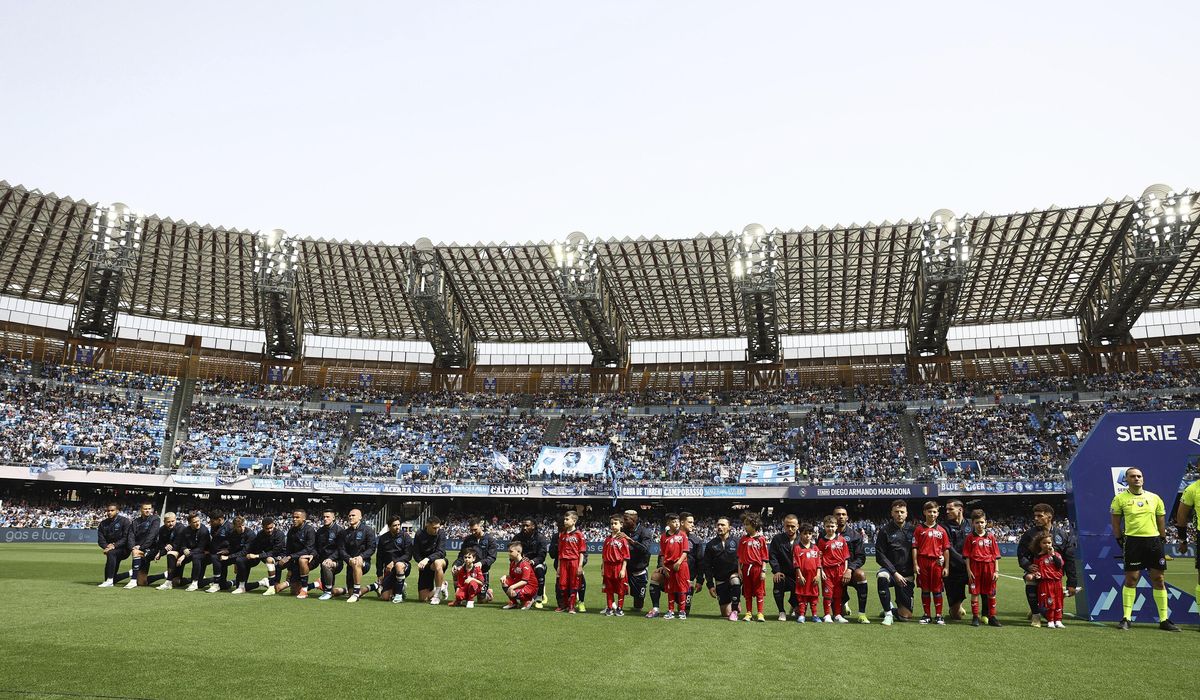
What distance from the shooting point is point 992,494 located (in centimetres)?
3741

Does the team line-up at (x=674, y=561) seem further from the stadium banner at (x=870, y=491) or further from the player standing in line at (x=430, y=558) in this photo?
the stadium banner at (x=870, y=491)

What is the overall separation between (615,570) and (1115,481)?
293 inches

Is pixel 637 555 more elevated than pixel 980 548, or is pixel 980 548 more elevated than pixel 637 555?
pixel 980 548

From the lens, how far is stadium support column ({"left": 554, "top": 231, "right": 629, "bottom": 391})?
133 ft

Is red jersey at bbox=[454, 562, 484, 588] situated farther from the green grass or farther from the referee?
the referee

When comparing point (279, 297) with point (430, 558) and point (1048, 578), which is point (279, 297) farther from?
point (1048, 578)

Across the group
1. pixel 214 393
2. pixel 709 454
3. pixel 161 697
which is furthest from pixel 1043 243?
pixel 214 393

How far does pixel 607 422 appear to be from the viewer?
4947 centimetres

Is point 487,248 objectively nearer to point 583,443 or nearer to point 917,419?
point 583,443

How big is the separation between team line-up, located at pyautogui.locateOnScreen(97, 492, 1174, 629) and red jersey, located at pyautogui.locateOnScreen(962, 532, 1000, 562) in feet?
0.05

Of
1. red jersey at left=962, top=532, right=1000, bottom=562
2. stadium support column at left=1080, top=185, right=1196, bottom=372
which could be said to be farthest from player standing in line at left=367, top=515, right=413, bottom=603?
stadium support column at left=1080, top=185, right=1196, bottom=372

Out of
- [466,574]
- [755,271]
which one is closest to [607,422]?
[755,271]

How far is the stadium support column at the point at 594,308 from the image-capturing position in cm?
4047

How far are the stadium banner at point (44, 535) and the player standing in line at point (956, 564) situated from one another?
131 ft
